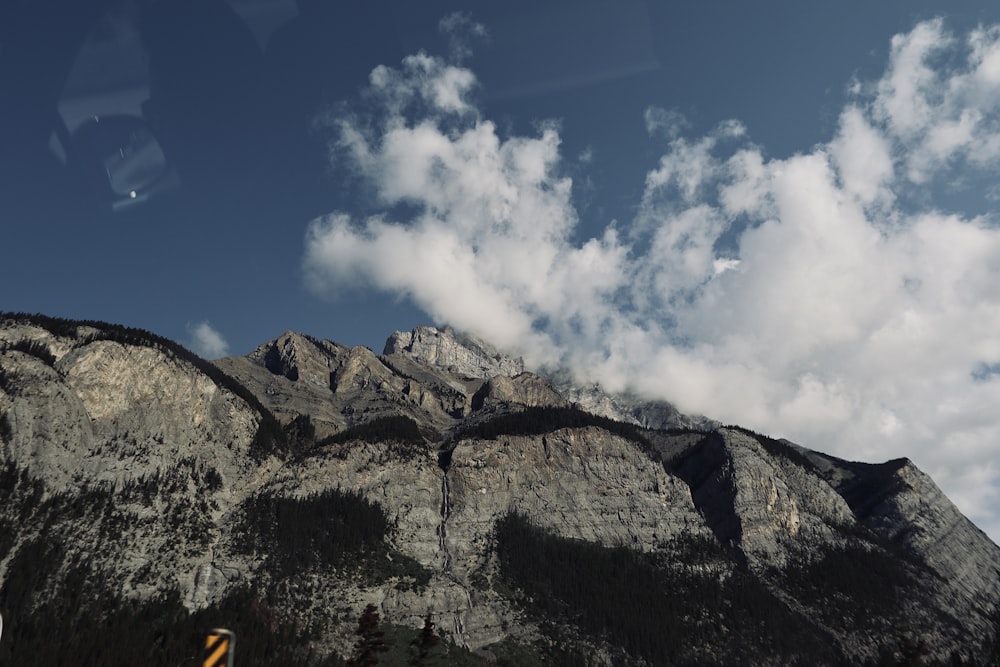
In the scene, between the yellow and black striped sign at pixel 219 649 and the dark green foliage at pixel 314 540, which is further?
the dark green foliage at pixel 314 540

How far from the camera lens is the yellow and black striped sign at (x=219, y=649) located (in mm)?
11078

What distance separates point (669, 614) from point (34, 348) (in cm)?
20003

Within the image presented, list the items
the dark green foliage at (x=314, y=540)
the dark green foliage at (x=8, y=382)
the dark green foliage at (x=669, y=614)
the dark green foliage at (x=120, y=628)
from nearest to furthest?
the dark green foliage at (x=120, y=628) < the dark green foliage at (x=669, y=614) < the dark green foliage at (x=8, y=382) < the dark green foliage at (x=314, y=540)

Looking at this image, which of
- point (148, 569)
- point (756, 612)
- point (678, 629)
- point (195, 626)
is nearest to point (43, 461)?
point (148, 569)

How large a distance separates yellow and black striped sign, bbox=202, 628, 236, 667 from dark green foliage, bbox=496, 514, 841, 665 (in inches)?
6859

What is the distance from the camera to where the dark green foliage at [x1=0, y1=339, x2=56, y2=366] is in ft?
615

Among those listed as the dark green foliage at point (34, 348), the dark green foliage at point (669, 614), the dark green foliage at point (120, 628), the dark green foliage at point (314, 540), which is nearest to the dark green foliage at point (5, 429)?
the dark green foliage at point (34, 348)

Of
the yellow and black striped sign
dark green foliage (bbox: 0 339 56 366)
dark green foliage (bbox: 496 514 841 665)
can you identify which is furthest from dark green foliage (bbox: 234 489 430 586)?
the yellow and black striped sign

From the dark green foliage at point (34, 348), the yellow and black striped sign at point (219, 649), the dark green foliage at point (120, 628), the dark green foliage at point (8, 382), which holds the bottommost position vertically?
the yellow and black striped sign at point (219, 649)

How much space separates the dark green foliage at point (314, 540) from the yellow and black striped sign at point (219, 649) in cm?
17089

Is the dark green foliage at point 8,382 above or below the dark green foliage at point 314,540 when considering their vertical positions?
above

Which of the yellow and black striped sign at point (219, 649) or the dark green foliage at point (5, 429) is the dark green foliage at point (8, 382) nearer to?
the dark green foliage at point (5, 429)

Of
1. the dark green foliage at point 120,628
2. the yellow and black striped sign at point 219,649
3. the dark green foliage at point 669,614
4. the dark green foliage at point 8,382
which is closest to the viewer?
Answer: the yellow and black striped sign at point 219,649

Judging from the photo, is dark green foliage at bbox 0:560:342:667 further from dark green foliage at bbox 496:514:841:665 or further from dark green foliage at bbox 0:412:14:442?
dark green foliage at bbox 496:514:841:665
